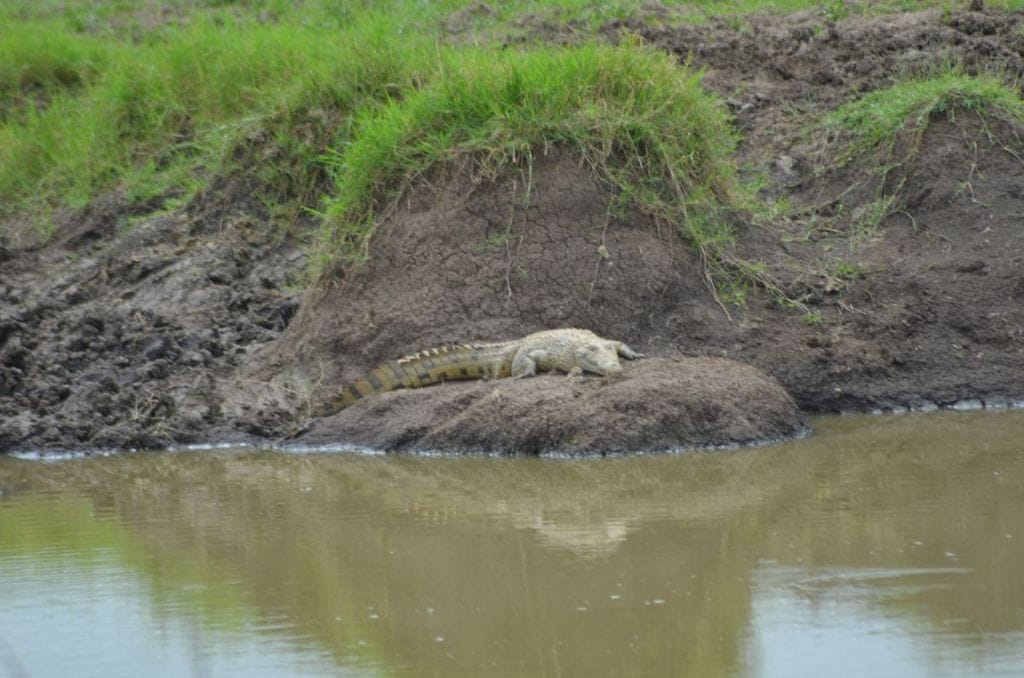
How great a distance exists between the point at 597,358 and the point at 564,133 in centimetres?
171

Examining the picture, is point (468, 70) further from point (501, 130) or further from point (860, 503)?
point (860, 503)

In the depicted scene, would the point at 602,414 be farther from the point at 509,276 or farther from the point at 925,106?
the point at 925,106

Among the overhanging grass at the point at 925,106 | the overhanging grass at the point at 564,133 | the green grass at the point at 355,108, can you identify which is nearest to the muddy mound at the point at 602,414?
the green grass at the point at 355,108

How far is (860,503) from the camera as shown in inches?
246

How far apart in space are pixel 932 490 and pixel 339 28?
8509 millimetres

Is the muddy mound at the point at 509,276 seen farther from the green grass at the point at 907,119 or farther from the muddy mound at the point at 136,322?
the green grass at the point at 907,119

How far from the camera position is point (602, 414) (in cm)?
761

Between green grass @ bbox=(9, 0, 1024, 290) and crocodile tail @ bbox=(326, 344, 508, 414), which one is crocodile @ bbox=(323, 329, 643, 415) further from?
green grass @ bbox=(9, 0, 1024, 290)

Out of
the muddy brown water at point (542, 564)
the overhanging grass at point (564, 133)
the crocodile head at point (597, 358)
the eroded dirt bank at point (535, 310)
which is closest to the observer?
the muddy brown water at point (542, 564)

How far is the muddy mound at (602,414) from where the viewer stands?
7.54 metres

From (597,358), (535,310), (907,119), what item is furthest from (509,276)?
(907,119)

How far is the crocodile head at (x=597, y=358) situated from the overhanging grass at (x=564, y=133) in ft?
4.25

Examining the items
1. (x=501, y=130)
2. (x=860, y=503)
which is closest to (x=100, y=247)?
(x=501, y=130)

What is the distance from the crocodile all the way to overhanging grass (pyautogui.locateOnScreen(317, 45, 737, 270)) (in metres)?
1.00
